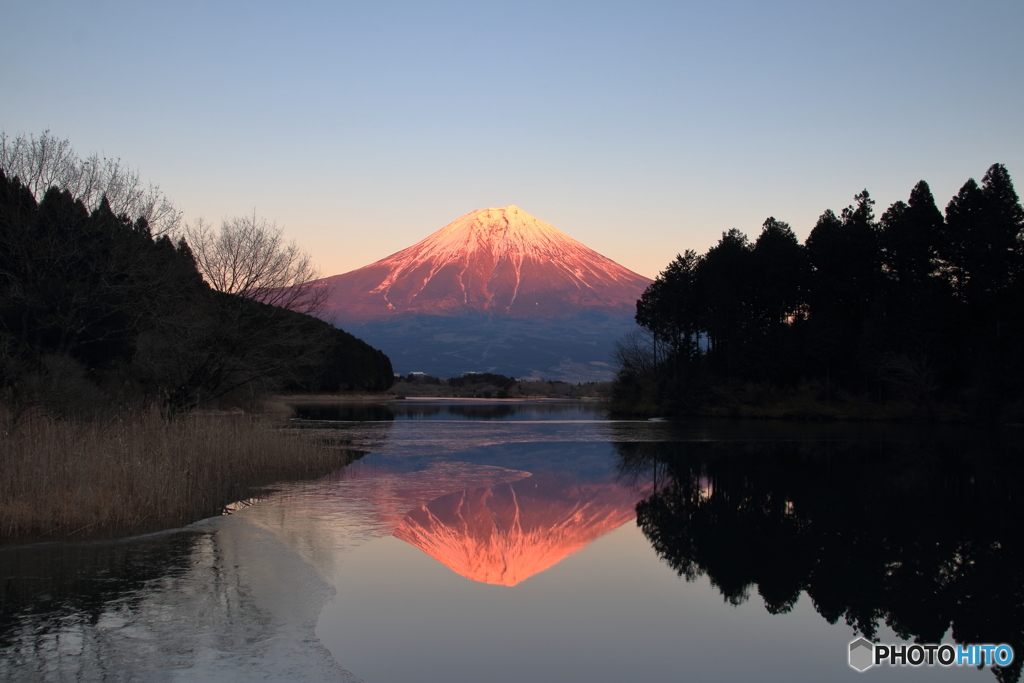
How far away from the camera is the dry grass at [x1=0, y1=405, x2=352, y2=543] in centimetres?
1001

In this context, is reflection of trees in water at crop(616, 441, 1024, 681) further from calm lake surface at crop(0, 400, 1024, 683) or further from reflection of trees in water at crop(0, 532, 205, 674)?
reflection of trees in water at crop(0, 532, 205, 674)

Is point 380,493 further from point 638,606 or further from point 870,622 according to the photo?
point 870,622

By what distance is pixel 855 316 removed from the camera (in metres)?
50.1

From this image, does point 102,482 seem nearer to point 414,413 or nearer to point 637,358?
point 414,413

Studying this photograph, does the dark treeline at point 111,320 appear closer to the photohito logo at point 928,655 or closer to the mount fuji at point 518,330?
the photohito logo at point 928,655

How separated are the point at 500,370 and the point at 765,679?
171789mm

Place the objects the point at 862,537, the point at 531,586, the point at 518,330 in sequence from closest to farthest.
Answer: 1. the point at 531,586
2. the point at 862,537
3. the point at 518,330

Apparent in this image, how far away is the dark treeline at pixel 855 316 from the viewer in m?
40.9

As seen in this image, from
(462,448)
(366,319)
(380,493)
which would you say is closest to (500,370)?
(366,319)

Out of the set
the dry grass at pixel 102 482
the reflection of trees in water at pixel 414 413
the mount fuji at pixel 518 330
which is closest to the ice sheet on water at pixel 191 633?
the dry grass at pixel 102 482

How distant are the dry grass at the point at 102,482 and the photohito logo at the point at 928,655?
336 inches

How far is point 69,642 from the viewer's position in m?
5.97

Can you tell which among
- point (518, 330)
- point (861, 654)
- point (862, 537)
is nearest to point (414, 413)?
point (862, 537)

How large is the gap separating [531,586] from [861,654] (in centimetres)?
343
